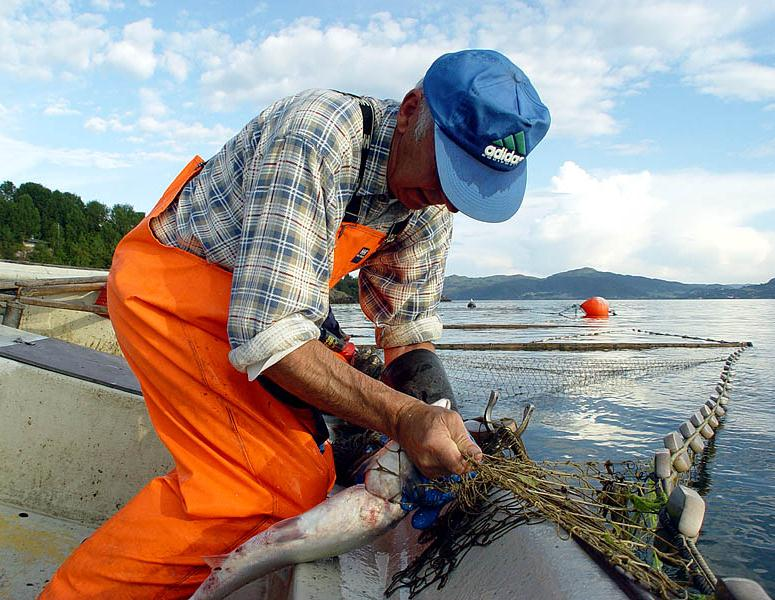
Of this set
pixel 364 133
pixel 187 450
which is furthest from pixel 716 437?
pixel 187 450

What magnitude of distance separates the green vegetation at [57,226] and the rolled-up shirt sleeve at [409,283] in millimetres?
58372

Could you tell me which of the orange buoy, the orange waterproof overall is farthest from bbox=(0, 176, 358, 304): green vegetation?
the orange waterproof overall

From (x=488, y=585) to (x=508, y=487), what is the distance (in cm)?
30

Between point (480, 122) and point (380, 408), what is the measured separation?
0.94m

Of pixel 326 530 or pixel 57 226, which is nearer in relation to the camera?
pixel 326 530

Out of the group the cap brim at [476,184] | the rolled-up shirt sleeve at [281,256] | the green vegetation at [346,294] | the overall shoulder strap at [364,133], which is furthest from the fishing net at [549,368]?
the green vegetation at [346,294]

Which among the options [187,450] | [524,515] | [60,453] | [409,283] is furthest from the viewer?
[60,453]

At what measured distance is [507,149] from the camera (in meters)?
2.04

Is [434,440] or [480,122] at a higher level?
[480,122]

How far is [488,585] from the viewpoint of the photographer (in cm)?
171

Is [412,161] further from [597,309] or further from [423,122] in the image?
[597,309]

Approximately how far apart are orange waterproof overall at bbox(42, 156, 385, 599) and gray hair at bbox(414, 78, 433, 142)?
82cm

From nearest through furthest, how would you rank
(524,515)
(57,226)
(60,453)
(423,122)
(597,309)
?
(524,515) → (423,122) → (60,453) → (597,309) → (57,226)

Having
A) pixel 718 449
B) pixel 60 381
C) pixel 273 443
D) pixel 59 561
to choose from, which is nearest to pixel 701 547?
pixel 718 449
